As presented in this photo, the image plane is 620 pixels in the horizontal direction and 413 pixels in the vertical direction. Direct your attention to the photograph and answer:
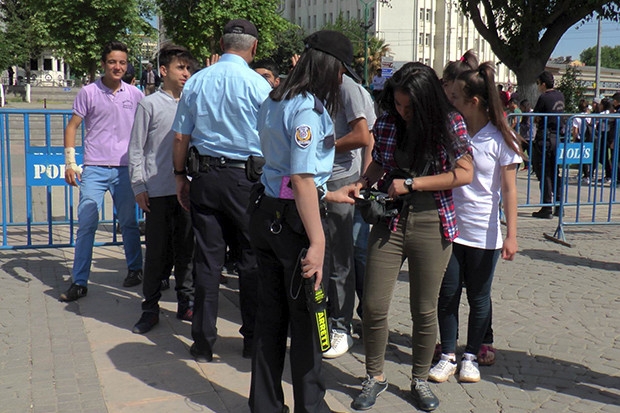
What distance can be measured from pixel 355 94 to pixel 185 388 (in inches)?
79.9

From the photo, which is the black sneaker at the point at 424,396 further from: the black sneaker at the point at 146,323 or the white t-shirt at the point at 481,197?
the black sneaker at the point at 146,323

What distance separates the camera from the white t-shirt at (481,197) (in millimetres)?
4012

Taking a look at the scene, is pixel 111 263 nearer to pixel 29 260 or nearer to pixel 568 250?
pixel 29 260

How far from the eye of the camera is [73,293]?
5664 mm

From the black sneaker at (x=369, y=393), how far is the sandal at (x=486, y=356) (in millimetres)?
871

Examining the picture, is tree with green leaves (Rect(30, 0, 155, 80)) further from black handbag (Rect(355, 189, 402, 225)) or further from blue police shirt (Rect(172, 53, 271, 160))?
black handbag (Rect(355, 189, 402, 225))

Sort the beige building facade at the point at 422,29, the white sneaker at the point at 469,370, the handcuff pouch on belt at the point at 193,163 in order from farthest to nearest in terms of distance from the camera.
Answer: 1. the beige building facade at the point at 422,29
2. the handcuff pouch on belt at the point at 193,163
3. the white sneaker at the point at 469,370

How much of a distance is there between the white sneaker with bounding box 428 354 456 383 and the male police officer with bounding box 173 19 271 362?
1.15m

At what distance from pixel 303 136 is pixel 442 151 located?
2.95 feet

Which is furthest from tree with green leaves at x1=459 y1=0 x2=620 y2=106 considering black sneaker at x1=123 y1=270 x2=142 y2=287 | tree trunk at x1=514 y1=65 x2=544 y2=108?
black sneaker at x1=123 y1=270 x2=142 y2=287

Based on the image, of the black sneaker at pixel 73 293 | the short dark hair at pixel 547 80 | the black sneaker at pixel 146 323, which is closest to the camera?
the black sneaker at pixel 146 323

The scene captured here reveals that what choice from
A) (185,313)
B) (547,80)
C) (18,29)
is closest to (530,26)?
(547,80)

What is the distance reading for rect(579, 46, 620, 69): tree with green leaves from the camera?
465 ft

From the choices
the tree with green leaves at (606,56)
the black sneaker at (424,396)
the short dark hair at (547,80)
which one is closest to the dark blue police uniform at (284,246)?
the black sneaker at (424,396)
